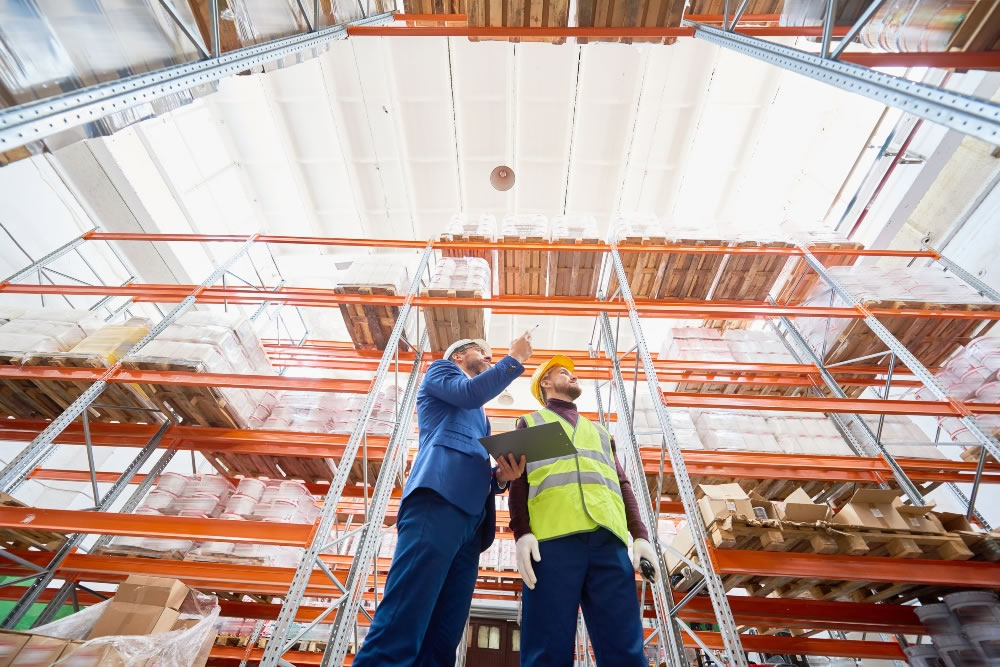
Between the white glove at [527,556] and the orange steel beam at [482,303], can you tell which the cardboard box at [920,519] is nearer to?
the orange steel beam at [482,303]

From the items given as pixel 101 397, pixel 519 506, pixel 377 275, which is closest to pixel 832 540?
pixel 519 506

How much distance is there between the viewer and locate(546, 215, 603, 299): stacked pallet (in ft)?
22.8

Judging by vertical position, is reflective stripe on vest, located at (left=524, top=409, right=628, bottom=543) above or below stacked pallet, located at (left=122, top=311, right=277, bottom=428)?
below

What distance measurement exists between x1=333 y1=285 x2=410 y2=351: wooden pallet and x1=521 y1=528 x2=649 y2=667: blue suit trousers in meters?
4.08

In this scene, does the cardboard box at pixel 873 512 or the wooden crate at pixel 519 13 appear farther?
the wooden crate at pixel 519 13

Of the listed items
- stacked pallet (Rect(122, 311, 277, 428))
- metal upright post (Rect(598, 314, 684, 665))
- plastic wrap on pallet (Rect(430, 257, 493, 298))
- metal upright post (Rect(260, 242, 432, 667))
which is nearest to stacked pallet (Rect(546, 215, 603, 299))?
plastic wrap on pallet (Rect(430, 257, 493, 298))

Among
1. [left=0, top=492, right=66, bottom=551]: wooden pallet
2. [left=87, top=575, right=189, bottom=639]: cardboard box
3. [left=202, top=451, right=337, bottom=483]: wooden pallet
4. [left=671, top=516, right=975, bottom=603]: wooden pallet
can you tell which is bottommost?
[left=87, top=575, right=189, bottom=639]: cardboard box

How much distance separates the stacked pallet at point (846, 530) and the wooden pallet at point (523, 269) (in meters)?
4.15

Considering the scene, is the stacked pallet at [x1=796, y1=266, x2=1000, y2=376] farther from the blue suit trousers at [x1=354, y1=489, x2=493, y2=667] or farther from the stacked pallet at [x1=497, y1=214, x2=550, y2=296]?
the blue suit trousers at [x1=354, y1=489, x2=493, y2=667]

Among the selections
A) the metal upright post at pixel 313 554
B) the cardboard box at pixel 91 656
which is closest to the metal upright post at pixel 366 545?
the metal upright post at pixel 313 554

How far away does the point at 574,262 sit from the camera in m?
7.04

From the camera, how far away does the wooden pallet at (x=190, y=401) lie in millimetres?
4898

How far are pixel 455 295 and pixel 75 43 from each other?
13.7 ft

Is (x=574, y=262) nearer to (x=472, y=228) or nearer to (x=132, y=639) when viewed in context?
(x=472, y=228)
